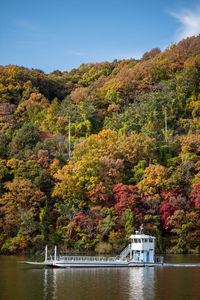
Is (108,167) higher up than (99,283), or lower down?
higher up

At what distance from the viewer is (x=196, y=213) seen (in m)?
61.8

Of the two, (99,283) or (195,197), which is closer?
(99,283)

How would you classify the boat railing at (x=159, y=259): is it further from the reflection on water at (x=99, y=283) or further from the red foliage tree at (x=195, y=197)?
the red foliage tree at (x=195, y=197)

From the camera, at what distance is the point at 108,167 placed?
67688 mm

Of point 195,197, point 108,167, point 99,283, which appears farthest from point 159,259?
point 108,167

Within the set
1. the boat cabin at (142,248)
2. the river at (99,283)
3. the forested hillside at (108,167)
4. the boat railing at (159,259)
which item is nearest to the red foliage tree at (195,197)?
the forested hillside at (108,167)

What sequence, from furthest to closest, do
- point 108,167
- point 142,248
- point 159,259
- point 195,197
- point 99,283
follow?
point 108,167
point 195,197
point 159,259
point 142,248
point 99,283

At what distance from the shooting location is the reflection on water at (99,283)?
94.6ft

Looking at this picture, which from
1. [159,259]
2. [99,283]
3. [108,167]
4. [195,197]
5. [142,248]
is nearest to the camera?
[99,283]

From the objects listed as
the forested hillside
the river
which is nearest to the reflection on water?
the river

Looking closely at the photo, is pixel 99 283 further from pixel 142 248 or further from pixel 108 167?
pixel 108 167

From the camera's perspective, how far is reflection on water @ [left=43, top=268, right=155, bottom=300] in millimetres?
28844

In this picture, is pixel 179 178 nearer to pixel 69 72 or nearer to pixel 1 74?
pixel 1 74

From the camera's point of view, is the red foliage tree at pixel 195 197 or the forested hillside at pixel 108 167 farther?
the red foliage tree at pixel 195 197
